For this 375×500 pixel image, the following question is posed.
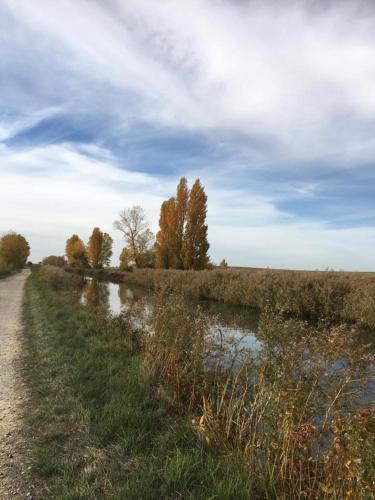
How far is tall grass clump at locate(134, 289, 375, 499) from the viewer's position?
92.5 inches

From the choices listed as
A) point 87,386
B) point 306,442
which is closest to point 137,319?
point 87,386

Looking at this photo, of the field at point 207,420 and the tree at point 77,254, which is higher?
the tree at point 77,254

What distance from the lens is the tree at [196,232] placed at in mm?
35844

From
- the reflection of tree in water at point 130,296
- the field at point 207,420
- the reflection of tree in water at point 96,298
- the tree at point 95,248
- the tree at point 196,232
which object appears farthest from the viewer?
the tree at point 95,248

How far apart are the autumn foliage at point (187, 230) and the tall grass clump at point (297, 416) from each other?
3101 cm

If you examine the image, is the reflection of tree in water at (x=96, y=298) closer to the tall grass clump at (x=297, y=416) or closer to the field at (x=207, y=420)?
the field at (x=207, y=420)

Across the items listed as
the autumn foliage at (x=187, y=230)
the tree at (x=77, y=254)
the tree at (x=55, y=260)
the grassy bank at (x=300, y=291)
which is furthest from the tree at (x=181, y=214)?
the tree at (x=55, y=260)

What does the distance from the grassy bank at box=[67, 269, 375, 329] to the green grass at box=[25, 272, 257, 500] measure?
4370 millimetres

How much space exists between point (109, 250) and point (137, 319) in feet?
201

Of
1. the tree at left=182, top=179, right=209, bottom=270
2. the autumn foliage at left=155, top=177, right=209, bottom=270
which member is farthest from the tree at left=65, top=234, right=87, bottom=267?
the tree at left=182, top=179, right=209, bottom=270

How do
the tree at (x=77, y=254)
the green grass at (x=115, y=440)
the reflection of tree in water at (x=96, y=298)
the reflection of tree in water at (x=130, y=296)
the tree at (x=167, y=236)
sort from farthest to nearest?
the tree at (x=77, y=254)
the tree at (x=167, y=236)
the reflection of tree in water at (x=130, y=296)
the reflection of tree in water at (x=96, y=298)
the green grass at (x=115, y=440)

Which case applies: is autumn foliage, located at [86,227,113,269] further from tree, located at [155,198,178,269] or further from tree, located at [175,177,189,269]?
tree, located at [175,177,189,269]

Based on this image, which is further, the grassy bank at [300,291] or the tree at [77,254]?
the tree at [77,254]

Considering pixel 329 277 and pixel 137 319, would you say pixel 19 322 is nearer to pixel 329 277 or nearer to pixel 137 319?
pixel 137 319
